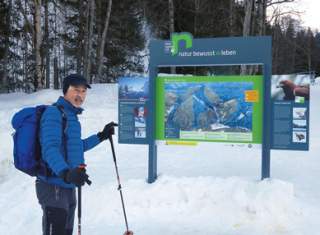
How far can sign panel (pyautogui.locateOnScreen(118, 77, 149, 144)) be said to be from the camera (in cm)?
788

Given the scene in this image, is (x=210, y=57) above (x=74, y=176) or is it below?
above

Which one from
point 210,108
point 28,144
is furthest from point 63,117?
point 210,108

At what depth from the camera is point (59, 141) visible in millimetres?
3971

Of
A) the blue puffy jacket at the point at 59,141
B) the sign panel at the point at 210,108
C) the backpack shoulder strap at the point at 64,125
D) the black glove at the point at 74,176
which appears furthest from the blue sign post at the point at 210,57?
the black glove at the point at 74,176

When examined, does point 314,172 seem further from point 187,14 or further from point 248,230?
point 187,14

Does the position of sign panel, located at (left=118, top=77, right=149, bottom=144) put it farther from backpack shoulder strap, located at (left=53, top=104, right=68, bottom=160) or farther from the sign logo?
backpack shoulder strap, located at (left=53, top=104, right=68, bottom=160)

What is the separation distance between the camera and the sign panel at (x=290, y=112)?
6.99 metres

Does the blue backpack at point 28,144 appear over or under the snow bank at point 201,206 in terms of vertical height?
over

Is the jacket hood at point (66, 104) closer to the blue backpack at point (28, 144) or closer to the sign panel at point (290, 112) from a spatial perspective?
the blue backpack at point (28, 144)

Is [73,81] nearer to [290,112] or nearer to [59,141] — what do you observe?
[59,141]

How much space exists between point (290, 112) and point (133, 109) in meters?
2.58

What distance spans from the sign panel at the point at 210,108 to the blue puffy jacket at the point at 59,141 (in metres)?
3.35

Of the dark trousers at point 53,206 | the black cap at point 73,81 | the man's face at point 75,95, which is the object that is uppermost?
the black cap at point 73,81

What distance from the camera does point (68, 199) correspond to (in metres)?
4.33
